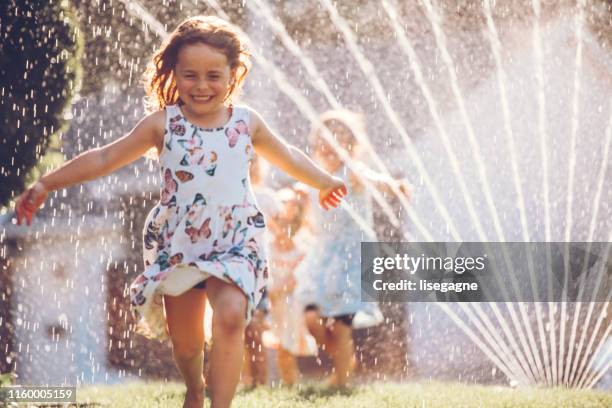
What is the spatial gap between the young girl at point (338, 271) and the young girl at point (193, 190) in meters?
2.08

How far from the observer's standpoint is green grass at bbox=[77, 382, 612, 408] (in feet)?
15.2

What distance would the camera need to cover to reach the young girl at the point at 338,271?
17.7ft

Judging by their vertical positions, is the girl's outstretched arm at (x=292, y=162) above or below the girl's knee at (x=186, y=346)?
above

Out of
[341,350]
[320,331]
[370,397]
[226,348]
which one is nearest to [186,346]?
[226,348]

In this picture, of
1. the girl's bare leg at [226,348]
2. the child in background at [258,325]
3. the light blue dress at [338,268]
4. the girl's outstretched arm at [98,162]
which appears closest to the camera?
the girl's bare leg at [226,348]

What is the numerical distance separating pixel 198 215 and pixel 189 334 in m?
0.36

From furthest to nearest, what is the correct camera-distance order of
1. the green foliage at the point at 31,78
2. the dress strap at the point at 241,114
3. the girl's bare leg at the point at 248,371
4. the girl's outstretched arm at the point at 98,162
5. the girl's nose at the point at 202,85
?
the girl's bare leg at the point at 248,371, the green foliage at the point at 31,78, the dress strap at the point at 241,114, the girl's nose at the point at 202,85, the girl's outstretched arm at the point at 98,162

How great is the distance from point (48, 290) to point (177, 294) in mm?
4922

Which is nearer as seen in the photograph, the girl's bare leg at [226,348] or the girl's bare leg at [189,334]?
the girl's bare leg at [226,348]

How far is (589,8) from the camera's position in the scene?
8.77 m

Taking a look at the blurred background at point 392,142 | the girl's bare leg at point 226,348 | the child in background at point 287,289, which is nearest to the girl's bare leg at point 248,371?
the child in background at point 287,289

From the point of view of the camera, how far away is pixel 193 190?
318 centimetres

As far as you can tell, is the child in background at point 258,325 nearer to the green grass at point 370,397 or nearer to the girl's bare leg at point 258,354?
the girl's bare leg at point 258,354

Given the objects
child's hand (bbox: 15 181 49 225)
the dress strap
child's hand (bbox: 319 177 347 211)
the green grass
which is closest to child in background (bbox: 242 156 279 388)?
the green grass
